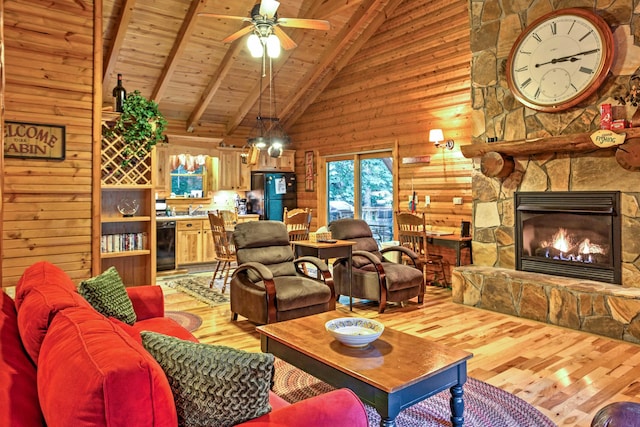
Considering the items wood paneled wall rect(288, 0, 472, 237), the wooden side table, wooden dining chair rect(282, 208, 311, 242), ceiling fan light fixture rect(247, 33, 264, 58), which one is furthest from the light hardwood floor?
ceiling fan light fixture rect(247, 33, 264, 58)

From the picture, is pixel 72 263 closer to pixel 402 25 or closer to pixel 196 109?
pixel 196 109

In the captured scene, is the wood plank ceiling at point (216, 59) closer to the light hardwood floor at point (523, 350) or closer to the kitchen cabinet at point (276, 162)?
the kitchen cabinet at point (276, 162)

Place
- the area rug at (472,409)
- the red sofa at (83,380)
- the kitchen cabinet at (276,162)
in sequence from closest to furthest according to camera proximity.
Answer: the red sofa at (83,380) → the area rug at (472,409) → the kitchen cabinet at (276,162)

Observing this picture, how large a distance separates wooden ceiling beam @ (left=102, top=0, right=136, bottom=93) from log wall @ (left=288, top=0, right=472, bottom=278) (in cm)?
366

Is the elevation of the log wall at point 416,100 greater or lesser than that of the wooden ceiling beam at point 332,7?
lesser

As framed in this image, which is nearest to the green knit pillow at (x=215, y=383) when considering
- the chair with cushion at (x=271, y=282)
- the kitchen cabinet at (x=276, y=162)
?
the chair with cushion at (x=271, y=282)

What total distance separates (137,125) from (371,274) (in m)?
3.03

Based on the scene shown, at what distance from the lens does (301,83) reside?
8.10 meters

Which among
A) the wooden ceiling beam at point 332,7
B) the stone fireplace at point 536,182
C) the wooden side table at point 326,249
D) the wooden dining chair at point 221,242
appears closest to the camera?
the stone fireplace at point 536,182

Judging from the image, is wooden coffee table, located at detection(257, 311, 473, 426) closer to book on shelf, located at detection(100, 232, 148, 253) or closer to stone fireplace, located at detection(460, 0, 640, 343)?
stone fireplace, located at detection(460, 0, 640, 343)

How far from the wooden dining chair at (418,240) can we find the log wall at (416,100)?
524 millimetres

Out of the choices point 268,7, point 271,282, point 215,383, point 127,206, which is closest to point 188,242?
point 127,206

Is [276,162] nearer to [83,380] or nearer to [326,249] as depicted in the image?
[326,249]

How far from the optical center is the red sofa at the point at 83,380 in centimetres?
99
